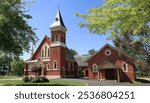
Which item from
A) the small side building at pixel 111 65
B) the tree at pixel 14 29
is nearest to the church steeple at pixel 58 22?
the small side building at pixel 111 65

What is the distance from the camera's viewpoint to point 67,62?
51312mm

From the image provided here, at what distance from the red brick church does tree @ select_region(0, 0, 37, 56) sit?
18014 mm

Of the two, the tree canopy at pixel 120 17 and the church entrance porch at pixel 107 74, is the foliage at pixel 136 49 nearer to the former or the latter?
the church entrance porch at pixel 107 74

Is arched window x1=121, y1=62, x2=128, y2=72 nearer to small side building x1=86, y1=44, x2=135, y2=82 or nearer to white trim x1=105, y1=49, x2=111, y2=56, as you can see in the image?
small side building x1=86, y1=44, x2=135, y2=82

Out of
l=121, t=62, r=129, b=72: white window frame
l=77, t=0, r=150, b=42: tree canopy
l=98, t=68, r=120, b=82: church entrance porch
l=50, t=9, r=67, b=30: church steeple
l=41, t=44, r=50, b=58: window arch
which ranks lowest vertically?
l=98, t=68, r=120, b=82: church entrance porch

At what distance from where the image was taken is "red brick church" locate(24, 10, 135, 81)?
115 ft

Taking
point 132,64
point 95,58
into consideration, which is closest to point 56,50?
point 95,58

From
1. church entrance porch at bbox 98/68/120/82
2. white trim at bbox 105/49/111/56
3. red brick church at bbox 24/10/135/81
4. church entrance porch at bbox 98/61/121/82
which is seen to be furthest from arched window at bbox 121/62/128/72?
white trim at bbox 105/49/111/56

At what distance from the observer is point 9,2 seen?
19.3 meters

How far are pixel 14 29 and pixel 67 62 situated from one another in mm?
32185

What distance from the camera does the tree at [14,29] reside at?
18.0 meters

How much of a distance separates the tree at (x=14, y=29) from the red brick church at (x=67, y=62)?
59.1 ft

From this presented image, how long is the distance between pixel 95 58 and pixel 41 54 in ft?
60.0

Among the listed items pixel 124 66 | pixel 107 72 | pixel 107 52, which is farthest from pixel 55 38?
pixel 124 66
